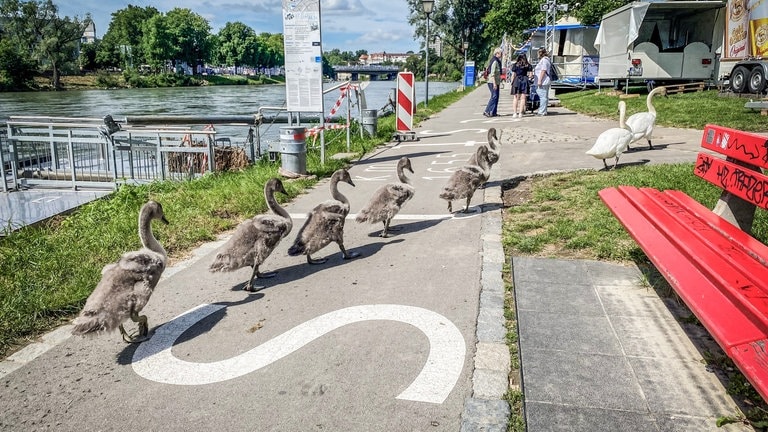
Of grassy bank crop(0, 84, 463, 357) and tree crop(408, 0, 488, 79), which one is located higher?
tree crop(408, 0, 488, 79)

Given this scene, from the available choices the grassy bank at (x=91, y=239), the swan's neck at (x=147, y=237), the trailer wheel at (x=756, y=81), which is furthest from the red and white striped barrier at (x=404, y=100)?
the trailer wheel at (x=756, y=81)

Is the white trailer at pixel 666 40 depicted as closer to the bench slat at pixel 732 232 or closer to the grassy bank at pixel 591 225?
the grassy bank at pixel 591 225

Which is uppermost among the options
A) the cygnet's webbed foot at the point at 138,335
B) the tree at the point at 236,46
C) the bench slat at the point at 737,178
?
the tree at the point at 236,46

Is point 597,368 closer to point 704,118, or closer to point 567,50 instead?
point 704,118

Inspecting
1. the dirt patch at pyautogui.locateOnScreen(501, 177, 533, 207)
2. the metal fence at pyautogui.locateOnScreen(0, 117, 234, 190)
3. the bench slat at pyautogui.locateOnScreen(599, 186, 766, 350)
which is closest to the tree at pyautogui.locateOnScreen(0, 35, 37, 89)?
the metal fence at pyautogui.locateOnScreen(0, 117, 234, 190)

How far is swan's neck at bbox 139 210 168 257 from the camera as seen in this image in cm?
423

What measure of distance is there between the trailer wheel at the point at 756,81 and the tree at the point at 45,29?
6871 centimetres

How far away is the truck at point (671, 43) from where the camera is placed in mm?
18047

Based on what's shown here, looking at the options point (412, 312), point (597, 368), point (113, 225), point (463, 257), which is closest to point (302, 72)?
point (113, 225)

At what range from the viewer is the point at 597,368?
3.23 meters

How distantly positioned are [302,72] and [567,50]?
2376cm

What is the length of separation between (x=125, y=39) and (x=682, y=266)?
109247 mm

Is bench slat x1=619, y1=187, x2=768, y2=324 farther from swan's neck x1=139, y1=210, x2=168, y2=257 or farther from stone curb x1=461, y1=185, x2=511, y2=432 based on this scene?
swan's neck x1=139, y1=210, x2=168, y2=257

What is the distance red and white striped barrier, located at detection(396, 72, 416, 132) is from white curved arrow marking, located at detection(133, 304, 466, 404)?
9.81 meters
